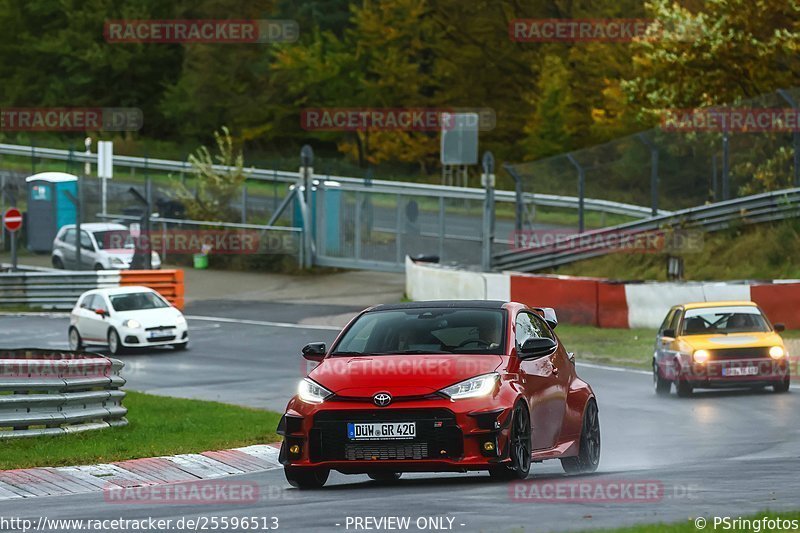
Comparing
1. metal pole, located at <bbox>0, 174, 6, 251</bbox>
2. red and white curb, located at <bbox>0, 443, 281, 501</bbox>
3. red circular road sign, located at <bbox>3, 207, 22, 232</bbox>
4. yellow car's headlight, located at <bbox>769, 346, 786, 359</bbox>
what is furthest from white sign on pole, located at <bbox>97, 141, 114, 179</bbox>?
red and white curb, located at <bbox>0, 443, 281, 501</bbox>

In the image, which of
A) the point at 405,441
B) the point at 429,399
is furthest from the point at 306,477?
the point at 429,399

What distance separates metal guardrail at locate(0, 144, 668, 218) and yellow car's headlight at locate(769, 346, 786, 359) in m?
15.2

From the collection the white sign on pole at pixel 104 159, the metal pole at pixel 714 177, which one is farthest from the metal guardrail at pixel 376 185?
the white sign on pole at pixel 104 159

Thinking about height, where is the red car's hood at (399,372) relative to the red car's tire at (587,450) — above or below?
above

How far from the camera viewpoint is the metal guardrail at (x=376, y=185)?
37469mm

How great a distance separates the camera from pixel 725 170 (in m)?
35.4

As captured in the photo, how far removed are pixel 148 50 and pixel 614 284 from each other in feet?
193

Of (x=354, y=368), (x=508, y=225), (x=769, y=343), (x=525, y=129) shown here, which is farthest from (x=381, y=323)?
(x=525, y=129)

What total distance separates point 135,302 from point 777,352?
1465cm

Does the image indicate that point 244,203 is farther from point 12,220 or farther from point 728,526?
point 728,526

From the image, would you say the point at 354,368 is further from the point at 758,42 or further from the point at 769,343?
the point at 758,42

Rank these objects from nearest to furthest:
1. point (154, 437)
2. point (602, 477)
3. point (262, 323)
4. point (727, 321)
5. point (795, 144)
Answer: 1. point (602, 477)
2. point (154, 437)
3. point (727, 321)
4. point (795, 144)
5. point (262, 323)

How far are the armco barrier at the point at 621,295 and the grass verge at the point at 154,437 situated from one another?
12233 mm

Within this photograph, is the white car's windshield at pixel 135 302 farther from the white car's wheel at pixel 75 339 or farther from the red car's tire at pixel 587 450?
the red car's tire at pixel 587 450
